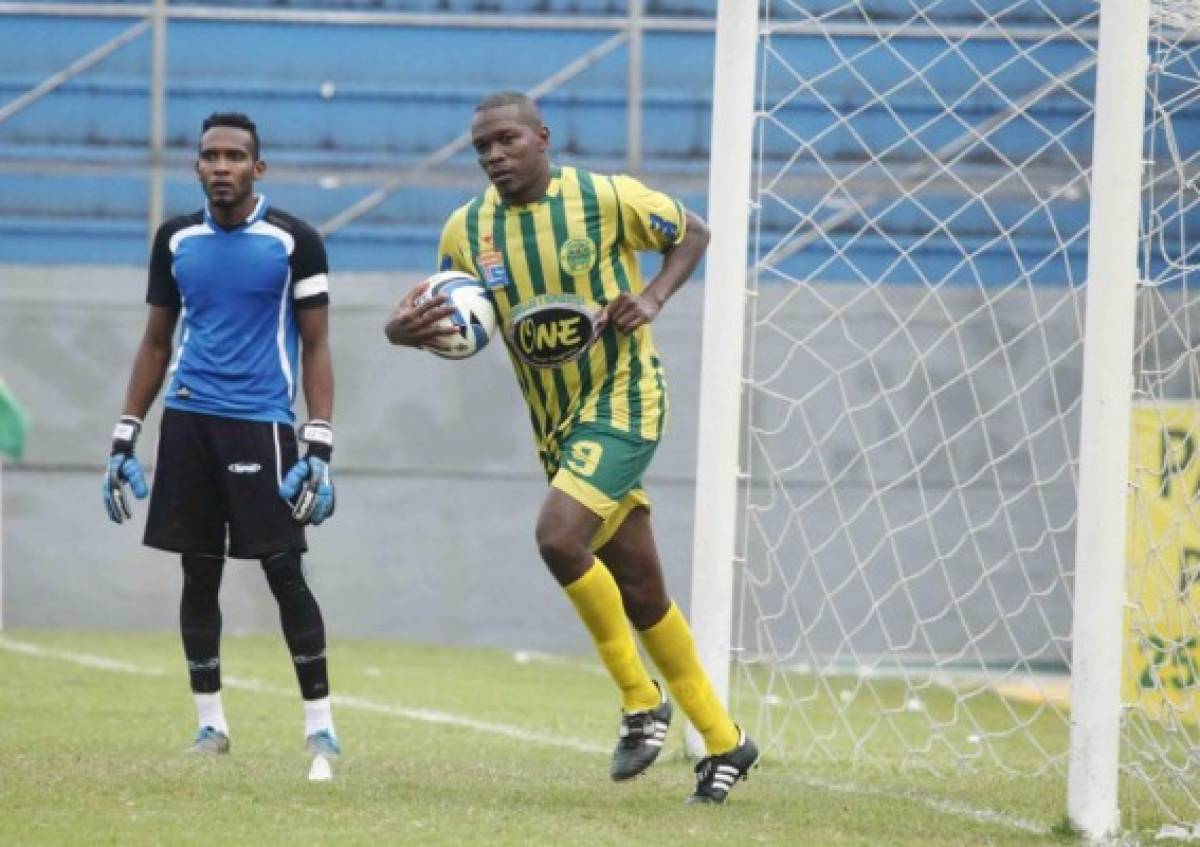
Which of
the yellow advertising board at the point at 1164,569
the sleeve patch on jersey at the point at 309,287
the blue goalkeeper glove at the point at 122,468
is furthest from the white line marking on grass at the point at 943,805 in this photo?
the blue goalkeeper glove at the point at 122,468

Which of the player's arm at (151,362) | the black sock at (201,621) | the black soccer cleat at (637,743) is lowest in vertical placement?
the black soccer cleat at (637,743)

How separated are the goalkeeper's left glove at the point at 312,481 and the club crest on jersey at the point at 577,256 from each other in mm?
1124

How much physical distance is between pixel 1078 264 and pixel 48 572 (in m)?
7.57

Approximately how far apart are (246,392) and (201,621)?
2.63 feet

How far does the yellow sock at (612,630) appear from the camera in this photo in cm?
637

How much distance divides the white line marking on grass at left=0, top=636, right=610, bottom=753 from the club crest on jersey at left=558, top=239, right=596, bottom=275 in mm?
2595

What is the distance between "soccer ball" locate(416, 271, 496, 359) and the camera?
6.36 metres

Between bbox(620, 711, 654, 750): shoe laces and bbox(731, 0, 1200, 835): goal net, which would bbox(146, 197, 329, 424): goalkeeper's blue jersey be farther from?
bbox(731, 0, 1200, 835): goal net

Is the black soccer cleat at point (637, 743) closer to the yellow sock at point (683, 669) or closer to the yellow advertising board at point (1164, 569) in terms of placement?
the yellow sock at point (683, 669)

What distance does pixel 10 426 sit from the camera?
1434 cm

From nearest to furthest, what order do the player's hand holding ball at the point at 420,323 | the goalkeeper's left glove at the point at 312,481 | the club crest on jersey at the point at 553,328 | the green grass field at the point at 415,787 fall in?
the green grass field at the point at 415,787 < the player's hand holding ball at the point at 420,323 < the club crest on jersey at the point at 553,328 < the goalkeeper's left glove at the point at 312,481

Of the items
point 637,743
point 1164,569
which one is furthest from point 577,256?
point 1164,569

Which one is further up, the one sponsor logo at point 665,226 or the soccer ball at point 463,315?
the one sponsor logo at point 665,226

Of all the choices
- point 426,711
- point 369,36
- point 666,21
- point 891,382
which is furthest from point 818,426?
point 426,711
